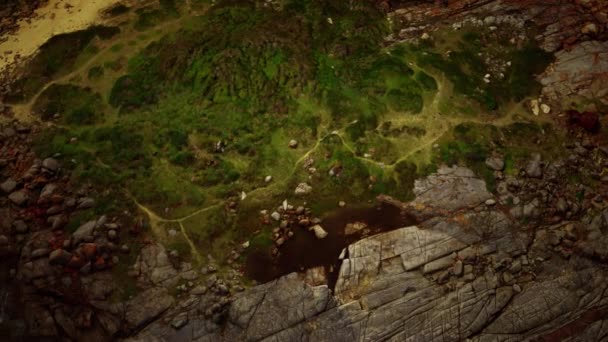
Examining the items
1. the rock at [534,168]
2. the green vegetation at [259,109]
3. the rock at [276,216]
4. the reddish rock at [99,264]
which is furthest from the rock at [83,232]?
the rock at [534,168]

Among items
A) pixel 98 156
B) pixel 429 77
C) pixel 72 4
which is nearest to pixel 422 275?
pixel 429 77

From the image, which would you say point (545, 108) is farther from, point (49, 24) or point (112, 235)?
point (49, 24)

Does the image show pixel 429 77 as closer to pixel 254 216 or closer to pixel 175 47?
pixel 254 216

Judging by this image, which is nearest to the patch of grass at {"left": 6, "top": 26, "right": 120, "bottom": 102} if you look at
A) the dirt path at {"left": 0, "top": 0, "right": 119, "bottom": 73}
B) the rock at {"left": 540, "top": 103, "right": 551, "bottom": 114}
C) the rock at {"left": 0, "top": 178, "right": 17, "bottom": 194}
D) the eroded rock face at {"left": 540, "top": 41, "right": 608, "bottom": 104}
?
the dirt path at {"left": 0, "top": 0, "right": 119, "bottom": 73}

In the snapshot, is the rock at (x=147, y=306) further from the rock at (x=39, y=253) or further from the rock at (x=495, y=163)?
the rock at (x=495, y=163)

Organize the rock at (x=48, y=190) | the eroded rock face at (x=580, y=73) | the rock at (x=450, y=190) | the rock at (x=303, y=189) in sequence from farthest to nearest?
the eroded rock face at (x=580, y=73) < the rock at (x=303, y=189) < the rock at (x=450, y=190) < the rock at (x=48, y=190)

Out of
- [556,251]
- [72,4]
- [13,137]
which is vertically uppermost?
[72,4]
